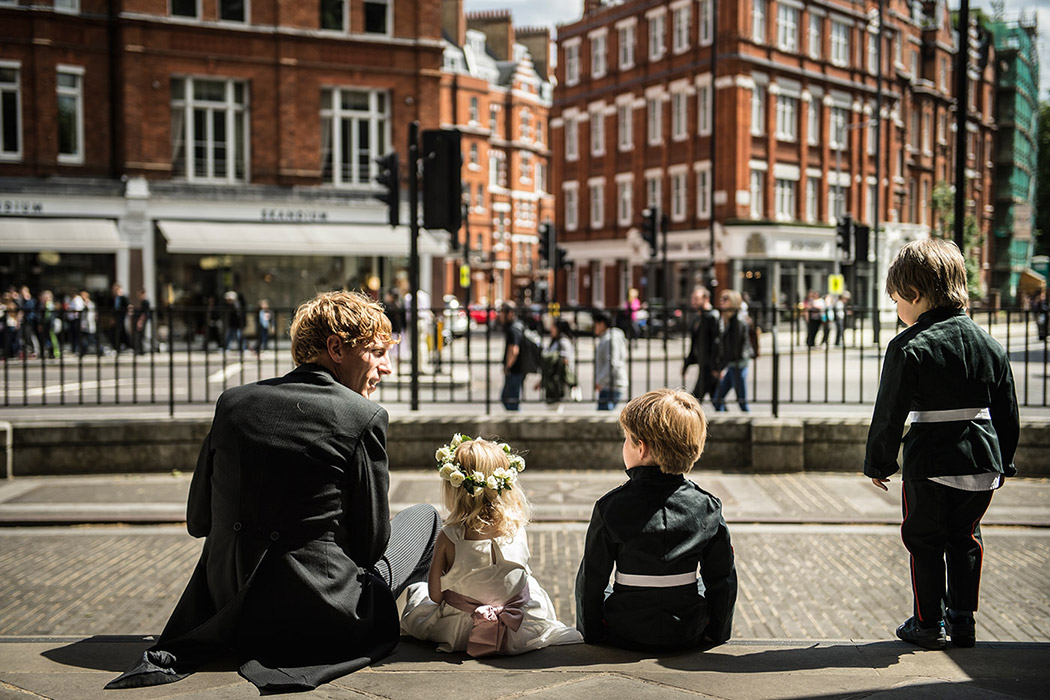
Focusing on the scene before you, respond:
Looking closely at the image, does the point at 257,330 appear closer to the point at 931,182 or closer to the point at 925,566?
the point at 925,566

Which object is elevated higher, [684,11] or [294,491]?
[684,11]

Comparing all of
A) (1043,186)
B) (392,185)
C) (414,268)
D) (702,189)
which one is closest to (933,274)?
(414,268)

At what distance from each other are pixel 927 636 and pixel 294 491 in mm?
2573

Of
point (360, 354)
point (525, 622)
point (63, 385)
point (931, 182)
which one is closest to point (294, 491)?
point (360, 354)

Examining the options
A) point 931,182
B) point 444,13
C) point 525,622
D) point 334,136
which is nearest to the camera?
point 525,622

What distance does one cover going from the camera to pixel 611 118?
50531 mm

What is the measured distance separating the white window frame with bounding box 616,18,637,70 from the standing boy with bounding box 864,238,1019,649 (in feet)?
154

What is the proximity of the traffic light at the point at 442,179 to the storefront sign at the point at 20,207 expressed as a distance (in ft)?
67.4

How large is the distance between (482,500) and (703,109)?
43.4 metres

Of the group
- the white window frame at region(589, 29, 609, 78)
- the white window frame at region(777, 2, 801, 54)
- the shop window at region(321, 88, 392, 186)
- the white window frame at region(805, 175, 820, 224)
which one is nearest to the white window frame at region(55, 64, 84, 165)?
the shop window at region(321, 88, 392, 186)

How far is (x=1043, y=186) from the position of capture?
80.3 metres

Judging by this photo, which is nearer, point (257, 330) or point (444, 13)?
point (257, 330)

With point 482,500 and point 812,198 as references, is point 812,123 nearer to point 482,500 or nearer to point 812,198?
point 812,198

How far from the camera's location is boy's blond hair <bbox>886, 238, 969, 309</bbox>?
13.0 ft
